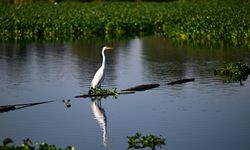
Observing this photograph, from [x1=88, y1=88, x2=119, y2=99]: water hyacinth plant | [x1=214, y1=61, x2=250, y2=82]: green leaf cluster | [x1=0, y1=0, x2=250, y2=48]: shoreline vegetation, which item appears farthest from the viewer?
[x1=0, y1=0, x2=250, y2=48]: shoreline vegetation

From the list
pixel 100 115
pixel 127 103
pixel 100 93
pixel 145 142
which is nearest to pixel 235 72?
pixel 127 103

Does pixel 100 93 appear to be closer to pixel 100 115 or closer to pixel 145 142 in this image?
pixel 100 115

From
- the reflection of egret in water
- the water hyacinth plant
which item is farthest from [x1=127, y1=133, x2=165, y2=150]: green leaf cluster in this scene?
the water hyacinth plant

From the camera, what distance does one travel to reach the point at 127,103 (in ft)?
55.3

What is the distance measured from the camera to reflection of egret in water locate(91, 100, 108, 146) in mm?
14078

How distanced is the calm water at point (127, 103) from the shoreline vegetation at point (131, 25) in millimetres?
6048

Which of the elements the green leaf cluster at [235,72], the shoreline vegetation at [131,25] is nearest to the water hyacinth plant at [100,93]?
the green leaf cluster at [235,72]

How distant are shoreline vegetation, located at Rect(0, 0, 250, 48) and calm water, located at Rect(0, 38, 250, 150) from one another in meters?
6.05

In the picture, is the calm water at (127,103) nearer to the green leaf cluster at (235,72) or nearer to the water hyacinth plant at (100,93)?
the water hyacinth plant at (100,93)

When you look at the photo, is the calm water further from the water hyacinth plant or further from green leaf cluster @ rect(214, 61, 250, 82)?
green leaf cluster @ rect(214, 61, 250, 82)

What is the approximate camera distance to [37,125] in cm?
1478

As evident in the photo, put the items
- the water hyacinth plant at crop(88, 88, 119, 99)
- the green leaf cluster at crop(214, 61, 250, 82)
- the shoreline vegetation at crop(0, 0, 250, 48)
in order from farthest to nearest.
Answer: the shoreline vegetation at crop(0, 0, 250, 48) < the green leaf cluster at crop(214, 61, 250, 82) < the water hyacinth plant at crop(88, 88, 119, 99)

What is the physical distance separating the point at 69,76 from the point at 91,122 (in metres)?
7.23

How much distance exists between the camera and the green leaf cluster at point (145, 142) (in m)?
12.6
